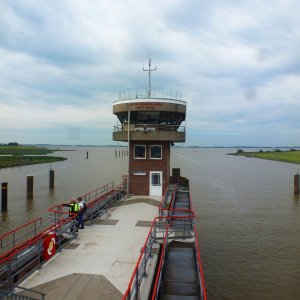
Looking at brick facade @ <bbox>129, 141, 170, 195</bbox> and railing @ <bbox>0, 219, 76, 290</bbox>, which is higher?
brick facade @ <bbox>129, 141, 170, 195</bbox>

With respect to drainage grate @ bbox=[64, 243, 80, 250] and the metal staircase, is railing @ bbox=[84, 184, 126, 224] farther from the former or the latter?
the metal staircase

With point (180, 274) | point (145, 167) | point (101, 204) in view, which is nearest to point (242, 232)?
point (145, 167)

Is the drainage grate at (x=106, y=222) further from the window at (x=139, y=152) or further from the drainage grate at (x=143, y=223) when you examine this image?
the window at (x=139, y=152)

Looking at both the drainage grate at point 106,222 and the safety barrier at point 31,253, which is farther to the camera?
the drainage grate at point 106,222

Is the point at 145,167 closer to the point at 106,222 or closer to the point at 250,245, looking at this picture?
the point at 250,245

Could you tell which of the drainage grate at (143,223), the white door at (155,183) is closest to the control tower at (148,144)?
the white door at (155,183)

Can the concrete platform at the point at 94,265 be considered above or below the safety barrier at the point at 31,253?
below

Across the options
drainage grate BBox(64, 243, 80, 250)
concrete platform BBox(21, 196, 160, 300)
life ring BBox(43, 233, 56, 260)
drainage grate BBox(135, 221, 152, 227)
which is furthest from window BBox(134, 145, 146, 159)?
life ring BBox(43, 233, 56, 260)
